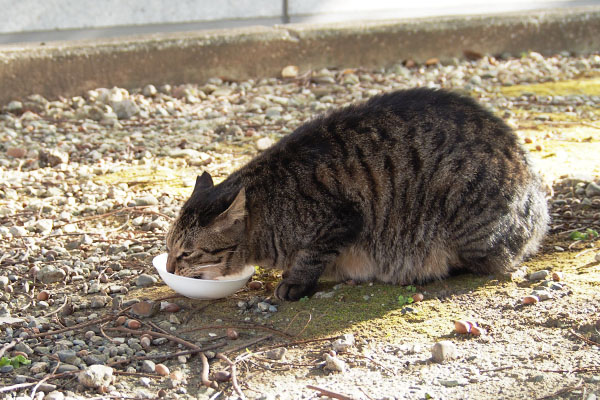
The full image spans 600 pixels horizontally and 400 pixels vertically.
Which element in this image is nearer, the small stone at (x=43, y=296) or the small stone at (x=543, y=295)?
the small stone at (x=543, y=295)

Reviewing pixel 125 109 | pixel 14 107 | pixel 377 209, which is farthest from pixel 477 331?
pixel 14 107

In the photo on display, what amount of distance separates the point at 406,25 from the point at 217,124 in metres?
2.51

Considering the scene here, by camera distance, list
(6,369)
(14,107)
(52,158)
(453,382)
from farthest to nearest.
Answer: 1. (14,107)
2. (52,158)
3. (6,369)
4. (453,382)

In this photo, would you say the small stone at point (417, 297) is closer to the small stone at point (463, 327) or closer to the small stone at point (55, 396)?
the small stone at point (463, 327)

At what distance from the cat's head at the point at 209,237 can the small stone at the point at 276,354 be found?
74cm

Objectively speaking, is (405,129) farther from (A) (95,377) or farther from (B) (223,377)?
(A) (95,377)

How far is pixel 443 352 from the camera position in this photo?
3.19 meters

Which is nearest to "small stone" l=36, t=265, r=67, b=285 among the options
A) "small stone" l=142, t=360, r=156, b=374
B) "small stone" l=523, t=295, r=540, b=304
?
"small stone" l=142, t=360, r=156, b=374

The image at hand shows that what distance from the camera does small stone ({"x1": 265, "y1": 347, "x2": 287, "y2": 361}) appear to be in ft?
10.7

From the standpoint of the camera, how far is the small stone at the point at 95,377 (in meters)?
3.01

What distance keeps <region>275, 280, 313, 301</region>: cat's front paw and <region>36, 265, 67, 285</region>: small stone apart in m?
1.17

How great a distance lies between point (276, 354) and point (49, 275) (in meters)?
1.47

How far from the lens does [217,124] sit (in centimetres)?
640

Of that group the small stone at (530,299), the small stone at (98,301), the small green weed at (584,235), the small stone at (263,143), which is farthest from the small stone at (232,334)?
the small stone at (263,143)
